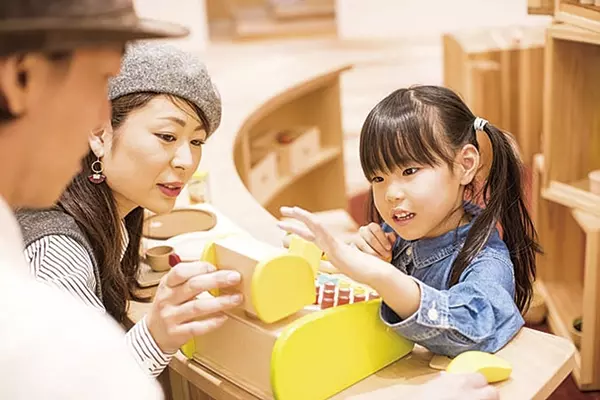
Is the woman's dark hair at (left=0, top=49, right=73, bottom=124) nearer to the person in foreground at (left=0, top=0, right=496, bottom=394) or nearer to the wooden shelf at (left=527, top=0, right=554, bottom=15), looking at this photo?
the person in foreground at (left=0, top=0, right=496, bottom=394)

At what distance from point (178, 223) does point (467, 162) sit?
0.87m

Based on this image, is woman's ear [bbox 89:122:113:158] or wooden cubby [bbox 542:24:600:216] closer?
woman's ear [bbox 89:122:113:158]

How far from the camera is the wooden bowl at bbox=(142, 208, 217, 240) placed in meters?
1.99

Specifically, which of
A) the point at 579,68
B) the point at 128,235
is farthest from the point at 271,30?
the point at 128,235

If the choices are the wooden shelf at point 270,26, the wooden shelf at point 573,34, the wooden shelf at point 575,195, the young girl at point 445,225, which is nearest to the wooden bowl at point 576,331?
the wooden shelf at point 575,195

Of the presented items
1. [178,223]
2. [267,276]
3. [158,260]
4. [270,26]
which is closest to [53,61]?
[267,276]

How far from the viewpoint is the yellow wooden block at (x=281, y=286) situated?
1142 mm

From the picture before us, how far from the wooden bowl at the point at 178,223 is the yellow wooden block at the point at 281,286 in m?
0.82

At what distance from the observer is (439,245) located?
1.44 m

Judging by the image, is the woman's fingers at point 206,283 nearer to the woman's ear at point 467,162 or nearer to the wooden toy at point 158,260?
the woman's ear at point 467,162

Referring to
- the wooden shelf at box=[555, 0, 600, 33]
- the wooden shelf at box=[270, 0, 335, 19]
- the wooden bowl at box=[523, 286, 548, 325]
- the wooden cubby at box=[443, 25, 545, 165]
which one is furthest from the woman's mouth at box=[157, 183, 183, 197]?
the wooden shelf at box=[270, 0, 335, 19]

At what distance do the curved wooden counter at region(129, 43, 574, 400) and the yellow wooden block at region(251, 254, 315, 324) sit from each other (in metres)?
0.15

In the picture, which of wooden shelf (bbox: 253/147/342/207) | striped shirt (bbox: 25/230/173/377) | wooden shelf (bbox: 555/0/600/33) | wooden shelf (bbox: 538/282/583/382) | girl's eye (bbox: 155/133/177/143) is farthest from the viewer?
wooden shelf (bbox: 253/147/342/207)

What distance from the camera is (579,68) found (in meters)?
2.44
